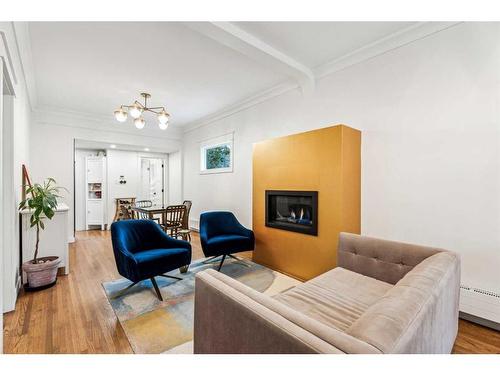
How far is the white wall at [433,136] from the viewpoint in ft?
6.68

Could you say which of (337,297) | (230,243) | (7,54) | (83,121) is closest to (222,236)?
(230,243)

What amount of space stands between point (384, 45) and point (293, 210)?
2158 mm

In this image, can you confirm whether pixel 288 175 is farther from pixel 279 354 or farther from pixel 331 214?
pixel 279 354

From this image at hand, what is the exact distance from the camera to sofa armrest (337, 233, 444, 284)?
180cm

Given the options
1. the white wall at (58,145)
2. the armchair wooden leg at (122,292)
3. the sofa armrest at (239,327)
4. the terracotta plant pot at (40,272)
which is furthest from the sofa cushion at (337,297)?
the white wall at (58,145)

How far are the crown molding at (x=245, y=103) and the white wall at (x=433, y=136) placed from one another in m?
0.61

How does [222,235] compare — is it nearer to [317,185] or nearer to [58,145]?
[317,185]

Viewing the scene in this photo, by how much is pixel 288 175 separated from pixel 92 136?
15.3 feet

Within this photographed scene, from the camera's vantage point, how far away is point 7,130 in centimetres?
234

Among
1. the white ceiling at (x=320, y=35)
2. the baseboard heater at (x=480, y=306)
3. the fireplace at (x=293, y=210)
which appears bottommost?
the baseboard heater at (x=480, y=306)

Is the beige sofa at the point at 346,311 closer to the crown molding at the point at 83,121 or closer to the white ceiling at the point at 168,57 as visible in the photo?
the white ceiling at the point at 168,57

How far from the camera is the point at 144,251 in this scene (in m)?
2.74

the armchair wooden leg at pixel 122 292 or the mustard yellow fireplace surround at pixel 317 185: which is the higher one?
the mustard yellow fireplace surround at pixel 317 185

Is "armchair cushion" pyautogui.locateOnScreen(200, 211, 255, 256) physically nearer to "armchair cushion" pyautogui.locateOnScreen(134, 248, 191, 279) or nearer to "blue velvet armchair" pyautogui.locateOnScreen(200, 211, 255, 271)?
"blue velvet armchair" pyautogui.locateOnScreen(200, 211, 255, 271)
